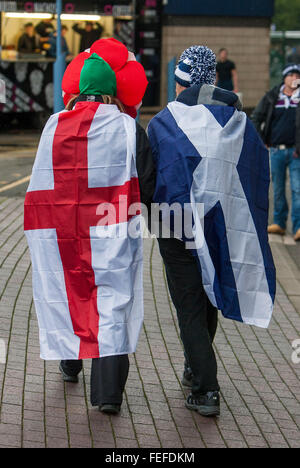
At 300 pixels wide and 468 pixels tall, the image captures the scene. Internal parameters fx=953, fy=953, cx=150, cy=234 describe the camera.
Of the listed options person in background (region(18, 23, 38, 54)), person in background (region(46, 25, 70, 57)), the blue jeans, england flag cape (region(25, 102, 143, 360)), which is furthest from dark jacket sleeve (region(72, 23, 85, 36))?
england flag cape (region(25, 102, 143, 360))

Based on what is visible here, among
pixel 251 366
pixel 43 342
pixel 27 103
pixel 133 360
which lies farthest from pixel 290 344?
pixel 27 103

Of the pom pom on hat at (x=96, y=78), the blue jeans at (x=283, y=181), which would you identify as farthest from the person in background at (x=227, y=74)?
the pom pom on hat at (x=96, y=78)

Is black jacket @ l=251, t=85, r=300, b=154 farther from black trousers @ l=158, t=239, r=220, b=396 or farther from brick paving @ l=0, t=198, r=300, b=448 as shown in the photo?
black trousers @ l=158, t=239, r=220, b=396

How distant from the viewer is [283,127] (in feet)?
31.8

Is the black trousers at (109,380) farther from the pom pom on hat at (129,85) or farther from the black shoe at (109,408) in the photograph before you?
the pom pom on hat at (129,85)

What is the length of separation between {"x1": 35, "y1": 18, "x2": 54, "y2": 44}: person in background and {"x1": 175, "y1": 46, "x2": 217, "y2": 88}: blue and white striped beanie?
17.5m

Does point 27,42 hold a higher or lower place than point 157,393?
lower

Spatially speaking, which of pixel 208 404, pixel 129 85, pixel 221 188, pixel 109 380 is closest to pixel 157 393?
pixel 208 404

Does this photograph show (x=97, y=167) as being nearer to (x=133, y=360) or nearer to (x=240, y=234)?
(x=240, y=234)

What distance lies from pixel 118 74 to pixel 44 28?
1777 cm

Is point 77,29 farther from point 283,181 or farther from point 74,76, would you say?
point 74,76

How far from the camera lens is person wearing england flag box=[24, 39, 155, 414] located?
15.2ft

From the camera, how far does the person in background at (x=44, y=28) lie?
2192cm
